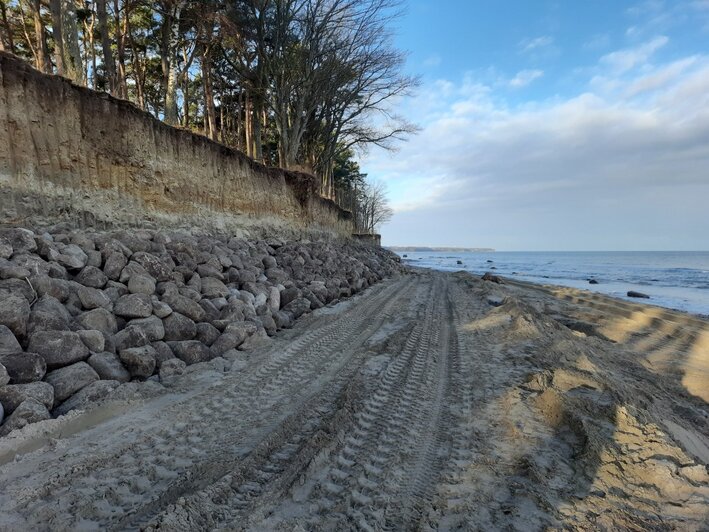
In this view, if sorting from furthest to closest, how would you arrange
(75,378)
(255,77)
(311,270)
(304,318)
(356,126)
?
(356,126) < (255,77) < (311,270) < (304,318) < (75,378)

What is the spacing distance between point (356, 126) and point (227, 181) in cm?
1639

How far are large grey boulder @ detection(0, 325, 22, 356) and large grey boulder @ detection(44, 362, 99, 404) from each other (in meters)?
0.34

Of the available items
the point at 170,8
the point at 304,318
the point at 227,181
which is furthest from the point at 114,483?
the point at 170,8

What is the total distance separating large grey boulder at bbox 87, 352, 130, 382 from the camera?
3.56 meters

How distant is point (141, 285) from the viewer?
4980 millimetres

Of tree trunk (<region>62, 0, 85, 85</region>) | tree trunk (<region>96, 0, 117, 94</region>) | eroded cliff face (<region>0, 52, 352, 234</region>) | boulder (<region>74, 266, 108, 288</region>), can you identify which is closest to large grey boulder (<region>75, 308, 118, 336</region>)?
boulder (<region>74, 266, 108, 288</region>)

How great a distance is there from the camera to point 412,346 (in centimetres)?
574

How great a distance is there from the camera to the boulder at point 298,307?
7.17 m

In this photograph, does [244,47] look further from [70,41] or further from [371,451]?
[371,451]

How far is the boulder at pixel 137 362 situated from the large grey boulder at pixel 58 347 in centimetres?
36

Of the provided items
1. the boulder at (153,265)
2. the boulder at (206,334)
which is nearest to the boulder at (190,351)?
the boulder at (206,334)

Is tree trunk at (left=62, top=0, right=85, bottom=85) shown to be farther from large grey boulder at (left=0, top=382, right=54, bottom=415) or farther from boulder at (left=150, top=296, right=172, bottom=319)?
large grey boulder at (left=0, top=382, right=54, bottom=415)

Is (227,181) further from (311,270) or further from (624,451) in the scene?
(624,451)

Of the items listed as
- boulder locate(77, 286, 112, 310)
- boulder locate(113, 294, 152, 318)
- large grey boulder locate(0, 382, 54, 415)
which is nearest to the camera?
large grey boulder locate(0, 382, 54, 415)
